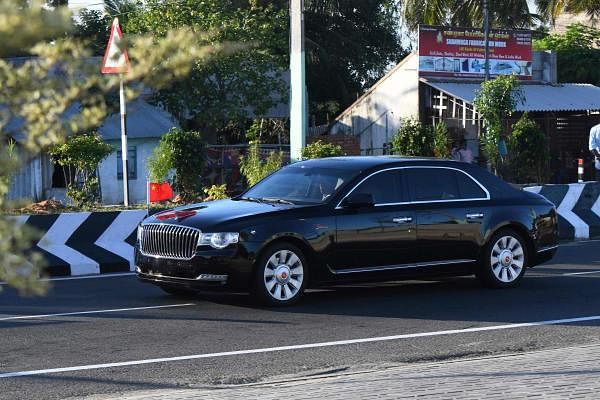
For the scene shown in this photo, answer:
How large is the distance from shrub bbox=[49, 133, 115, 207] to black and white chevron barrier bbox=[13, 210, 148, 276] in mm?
2182

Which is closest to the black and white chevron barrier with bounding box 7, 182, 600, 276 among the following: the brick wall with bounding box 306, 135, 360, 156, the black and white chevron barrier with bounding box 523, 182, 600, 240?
the black and white chevron barrier with bounding box 523, 182, 600, 240

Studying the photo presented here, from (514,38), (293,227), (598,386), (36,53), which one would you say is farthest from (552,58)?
(36,53)

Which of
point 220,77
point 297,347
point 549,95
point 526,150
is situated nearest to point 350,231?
point 297,347

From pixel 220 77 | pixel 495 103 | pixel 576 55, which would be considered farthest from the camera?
pixel 576 55

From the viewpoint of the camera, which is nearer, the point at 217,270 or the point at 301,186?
the point at 217,270

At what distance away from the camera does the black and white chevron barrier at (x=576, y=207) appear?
1880 cm

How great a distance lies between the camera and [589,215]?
1930 centimetres

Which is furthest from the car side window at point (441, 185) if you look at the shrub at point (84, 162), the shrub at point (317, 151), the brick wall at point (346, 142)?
the brick wall at point (346, 142)

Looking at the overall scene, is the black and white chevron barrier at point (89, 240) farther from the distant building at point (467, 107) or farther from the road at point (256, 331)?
the distant building at point (467, 107)

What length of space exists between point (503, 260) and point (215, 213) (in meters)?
3.52

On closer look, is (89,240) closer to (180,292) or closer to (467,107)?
(180,292)

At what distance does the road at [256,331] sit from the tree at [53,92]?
171 inches

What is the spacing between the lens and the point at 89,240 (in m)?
14.8

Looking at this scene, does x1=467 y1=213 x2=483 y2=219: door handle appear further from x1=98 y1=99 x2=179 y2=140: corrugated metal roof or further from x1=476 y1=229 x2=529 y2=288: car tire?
x1=98 y1=99 x2=179 y2=140: corrugated metal roof
